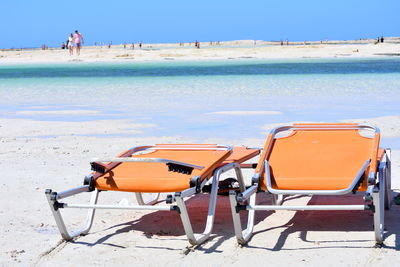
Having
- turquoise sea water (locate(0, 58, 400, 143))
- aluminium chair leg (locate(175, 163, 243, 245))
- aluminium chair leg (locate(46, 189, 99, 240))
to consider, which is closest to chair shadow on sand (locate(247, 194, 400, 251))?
aluminium chair leg (locate(175, 163, 243, 245))

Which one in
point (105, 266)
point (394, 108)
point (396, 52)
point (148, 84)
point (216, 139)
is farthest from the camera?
point (396, 52)

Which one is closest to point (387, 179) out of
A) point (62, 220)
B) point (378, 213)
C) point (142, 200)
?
point (378, 213)

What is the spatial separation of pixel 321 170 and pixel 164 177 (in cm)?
111

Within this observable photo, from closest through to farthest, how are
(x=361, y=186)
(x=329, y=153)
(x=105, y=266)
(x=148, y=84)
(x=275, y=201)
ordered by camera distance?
(x=105, y=266) < (x=361, y=186) < (x=329, y=153) < (x=275, y=201) < (x=148, y=84)

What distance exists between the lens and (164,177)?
5020 mm

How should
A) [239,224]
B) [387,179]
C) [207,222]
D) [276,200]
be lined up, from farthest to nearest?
[276,200], [387,179], [207,222], [239,224]

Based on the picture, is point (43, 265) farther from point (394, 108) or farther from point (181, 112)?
point (394, 108)

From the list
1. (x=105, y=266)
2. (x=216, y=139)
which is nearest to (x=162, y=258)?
(x=105, y=266)

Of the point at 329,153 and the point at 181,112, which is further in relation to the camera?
the point at 181,112

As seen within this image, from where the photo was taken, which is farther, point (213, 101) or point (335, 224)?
point (213, 101)

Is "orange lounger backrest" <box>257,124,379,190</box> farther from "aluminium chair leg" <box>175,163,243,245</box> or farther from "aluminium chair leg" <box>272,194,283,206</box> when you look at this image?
"aluminium chair leg" <box>272,194,283,206</box>

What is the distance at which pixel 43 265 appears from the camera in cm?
452

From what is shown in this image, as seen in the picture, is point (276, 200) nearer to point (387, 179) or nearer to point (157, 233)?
point (387, 179)

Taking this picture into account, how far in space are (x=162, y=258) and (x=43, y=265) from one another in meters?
0.75
